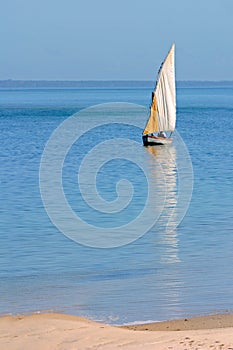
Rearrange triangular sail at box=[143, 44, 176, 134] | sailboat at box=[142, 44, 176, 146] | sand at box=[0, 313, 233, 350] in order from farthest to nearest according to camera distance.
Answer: triangular sail at box=[143, 44, 176, 134] < sailboat at box=[142, 44, 176, 146] < sand at box=[0, 313, 233, 350]

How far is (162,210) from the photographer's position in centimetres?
2052

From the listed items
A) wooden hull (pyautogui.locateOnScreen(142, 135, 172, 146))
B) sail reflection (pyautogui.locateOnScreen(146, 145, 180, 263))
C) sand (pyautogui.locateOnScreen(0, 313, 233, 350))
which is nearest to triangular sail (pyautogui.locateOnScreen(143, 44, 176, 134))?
wooden hull (pyautogui.locateOnScreen(142, 135, 172, 146))

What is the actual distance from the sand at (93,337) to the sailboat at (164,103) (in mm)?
36539

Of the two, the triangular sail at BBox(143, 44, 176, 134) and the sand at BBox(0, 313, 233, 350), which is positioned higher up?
the triangular sail at BBox(143, 44, 176, 134)

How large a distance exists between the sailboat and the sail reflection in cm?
117

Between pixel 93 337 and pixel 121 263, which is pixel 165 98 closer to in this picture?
pixel 121 263

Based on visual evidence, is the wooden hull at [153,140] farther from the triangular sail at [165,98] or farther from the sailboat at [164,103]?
the triangular sail at [165,98]

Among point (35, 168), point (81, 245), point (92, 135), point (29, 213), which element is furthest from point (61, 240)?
point (92, 135)

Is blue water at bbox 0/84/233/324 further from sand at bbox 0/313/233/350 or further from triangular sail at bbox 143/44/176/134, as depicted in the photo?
triangular sail at bbox 143/44/176/134

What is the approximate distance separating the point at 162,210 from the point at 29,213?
307cm

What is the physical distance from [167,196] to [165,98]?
79.2ft

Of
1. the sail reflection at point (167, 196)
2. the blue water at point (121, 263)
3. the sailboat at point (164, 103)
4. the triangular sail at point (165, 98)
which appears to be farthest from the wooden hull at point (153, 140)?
the blue water at point (121, 263)

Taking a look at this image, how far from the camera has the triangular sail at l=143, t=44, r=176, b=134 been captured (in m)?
46.1

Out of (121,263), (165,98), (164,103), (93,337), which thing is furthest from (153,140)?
(93,337)
